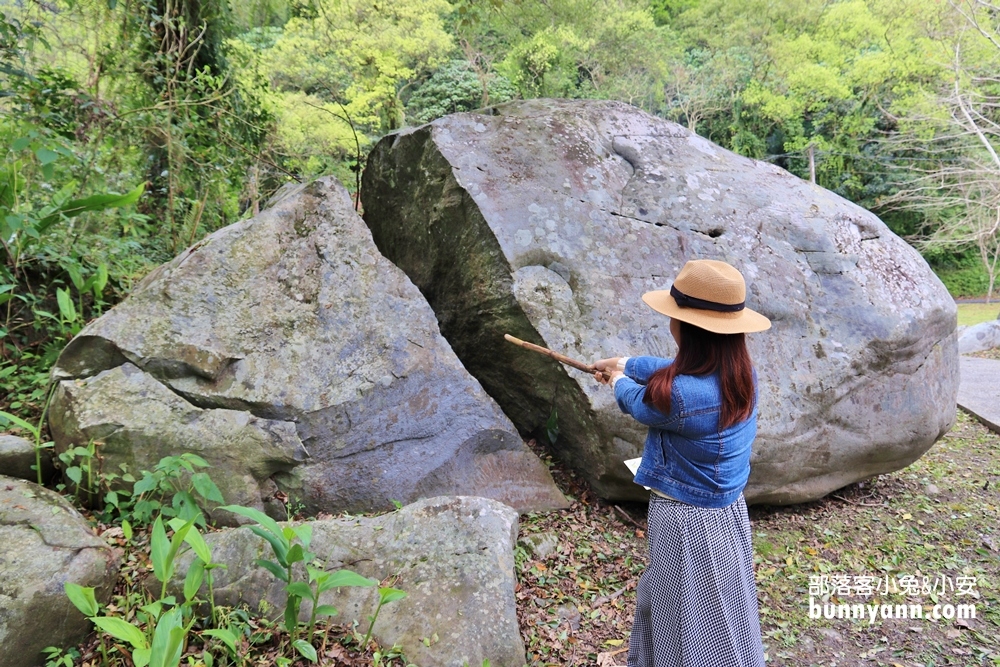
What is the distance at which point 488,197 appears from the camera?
13.6ft

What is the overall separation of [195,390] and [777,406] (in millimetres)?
3561

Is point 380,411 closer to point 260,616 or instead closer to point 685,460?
point 260,616

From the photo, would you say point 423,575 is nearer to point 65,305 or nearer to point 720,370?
point 720,370

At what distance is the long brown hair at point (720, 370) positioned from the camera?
2.10 m

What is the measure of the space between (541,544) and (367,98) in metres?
12.3

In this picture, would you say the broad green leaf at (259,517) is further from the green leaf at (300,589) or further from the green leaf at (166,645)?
the green leaf at (166,645)

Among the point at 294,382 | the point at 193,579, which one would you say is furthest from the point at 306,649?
the point at 294,382

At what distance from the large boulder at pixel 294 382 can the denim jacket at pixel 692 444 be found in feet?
5.36

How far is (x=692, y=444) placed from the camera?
216 centimetres

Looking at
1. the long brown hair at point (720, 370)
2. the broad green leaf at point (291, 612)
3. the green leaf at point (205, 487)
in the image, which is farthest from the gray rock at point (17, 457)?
the long brown hair at point (720, 370)

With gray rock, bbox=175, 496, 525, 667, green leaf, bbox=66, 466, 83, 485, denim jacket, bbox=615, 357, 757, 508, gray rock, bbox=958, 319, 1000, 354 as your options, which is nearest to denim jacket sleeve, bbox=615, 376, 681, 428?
denim jacket, bbox=615, 357, 757, 508

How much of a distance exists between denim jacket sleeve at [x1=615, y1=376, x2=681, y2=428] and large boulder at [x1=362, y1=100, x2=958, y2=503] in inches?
54.5

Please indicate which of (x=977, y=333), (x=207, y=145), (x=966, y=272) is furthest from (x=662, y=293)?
(x=966, y=272)

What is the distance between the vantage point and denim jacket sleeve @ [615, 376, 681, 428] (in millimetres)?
2112
